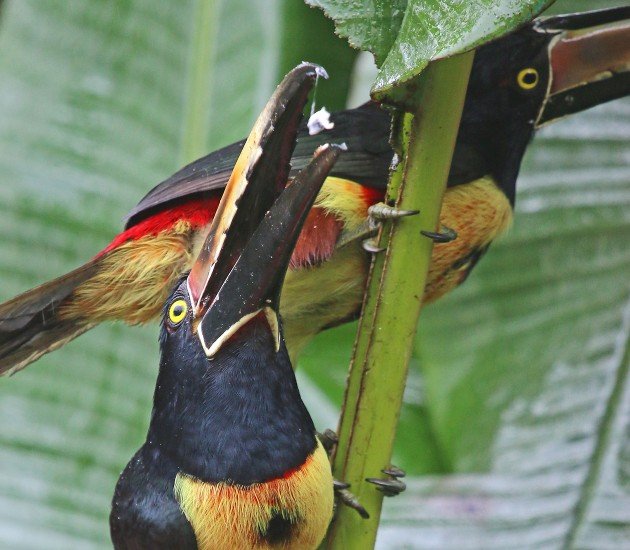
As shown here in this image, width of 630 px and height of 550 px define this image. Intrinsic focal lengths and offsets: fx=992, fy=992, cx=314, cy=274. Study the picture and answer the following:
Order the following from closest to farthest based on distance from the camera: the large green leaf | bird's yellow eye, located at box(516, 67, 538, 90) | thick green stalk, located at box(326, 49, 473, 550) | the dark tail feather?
the large green leaf < thick green stalk, located at box(326, 49, 473, 550) < the dark tail feather < bird's yellow eye, located at box(516, 67, 538, 90)

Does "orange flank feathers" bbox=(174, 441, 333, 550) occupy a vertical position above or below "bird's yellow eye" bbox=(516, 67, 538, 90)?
below

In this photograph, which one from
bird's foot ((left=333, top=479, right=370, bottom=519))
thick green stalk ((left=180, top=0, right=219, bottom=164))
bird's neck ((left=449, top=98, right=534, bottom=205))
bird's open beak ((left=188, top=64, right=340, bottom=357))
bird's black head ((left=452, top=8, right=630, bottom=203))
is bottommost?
bird's foot ((left=333, top=479, right=370, bottom=519))

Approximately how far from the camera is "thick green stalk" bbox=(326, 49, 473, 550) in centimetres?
89

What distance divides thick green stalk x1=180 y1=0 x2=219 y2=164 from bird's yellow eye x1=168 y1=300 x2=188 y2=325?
2.99 ft

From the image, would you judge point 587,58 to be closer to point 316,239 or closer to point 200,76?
point 316,239

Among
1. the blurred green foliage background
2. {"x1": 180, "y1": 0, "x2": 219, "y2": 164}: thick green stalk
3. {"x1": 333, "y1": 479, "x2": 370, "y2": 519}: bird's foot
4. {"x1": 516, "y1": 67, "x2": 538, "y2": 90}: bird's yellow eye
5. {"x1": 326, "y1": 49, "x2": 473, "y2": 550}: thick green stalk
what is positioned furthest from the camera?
{"x1": 180, "y1": 0, "x2": 219, "y2": 164}: thick green stalk

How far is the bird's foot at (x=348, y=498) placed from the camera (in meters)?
1.00

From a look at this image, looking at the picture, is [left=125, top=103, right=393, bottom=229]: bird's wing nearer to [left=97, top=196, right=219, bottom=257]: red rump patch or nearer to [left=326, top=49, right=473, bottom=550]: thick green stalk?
[left=97, top=196, right=219, bottom=257]: red rump patch

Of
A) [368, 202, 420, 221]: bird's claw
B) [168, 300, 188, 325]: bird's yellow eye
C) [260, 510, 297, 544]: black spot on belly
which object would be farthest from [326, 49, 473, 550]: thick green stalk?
[168, 300, 188, 325]: bird's yellow eye

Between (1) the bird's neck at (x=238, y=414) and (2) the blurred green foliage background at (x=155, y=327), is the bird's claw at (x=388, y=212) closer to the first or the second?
(1) the bird's neck at (x=238, y=414)

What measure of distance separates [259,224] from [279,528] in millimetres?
364

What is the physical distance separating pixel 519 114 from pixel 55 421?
1090 millimetres

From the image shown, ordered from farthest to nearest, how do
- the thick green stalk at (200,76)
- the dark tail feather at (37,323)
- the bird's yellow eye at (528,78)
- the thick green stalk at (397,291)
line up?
the thick green stalk at (200,76) < the bird's yellow eye at (528,78) < the dark tail feather at (37,323) < the thick green stalk at (397,291)

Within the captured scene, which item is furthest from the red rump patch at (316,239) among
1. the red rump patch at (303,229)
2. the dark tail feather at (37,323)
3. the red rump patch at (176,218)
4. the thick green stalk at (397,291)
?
the thick green stalk at (397,291)
